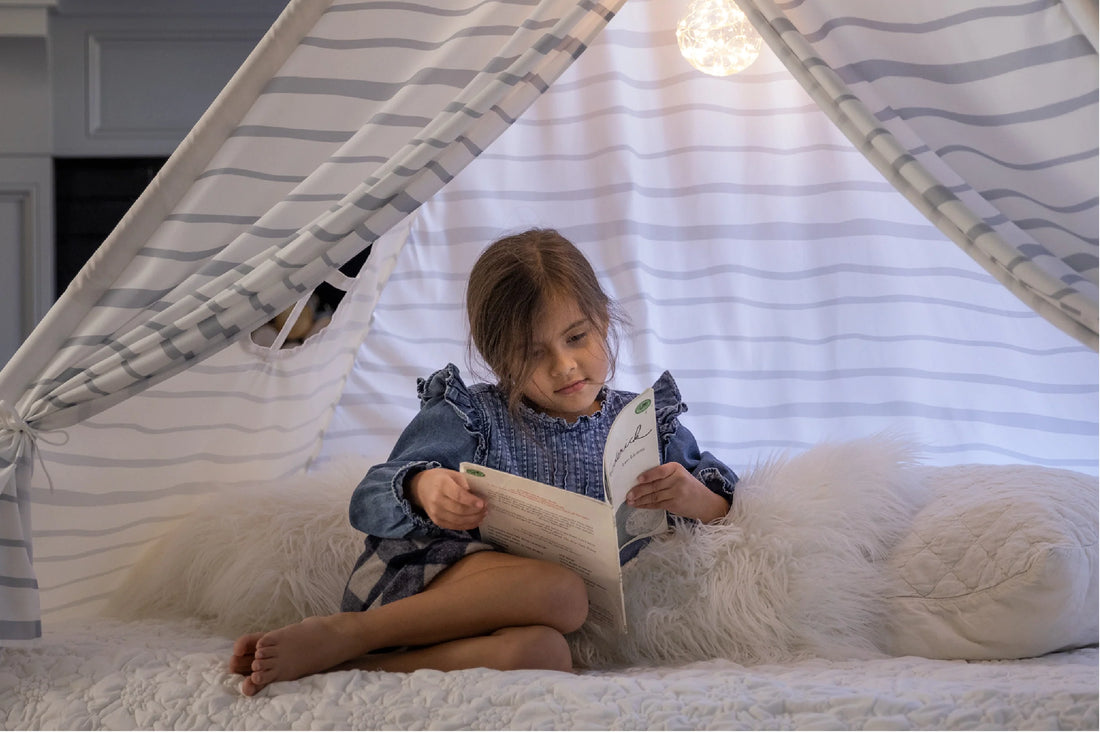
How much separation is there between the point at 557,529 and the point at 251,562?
0.55 meters

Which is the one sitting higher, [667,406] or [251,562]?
[667,406]

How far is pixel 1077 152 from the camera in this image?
104cm

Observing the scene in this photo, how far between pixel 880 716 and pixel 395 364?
1.30 m

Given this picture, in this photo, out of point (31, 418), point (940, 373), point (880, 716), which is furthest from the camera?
point (940, 373)

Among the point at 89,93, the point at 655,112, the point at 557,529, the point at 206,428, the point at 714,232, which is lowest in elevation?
the point at 557,529

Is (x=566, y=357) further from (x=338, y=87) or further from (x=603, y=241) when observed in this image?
(x=603, y=241)

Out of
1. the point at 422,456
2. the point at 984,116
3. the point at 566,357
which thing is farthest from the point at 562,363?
the point at 984,116

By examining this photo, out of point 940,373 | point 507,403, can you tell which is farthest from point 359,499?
point 940,373

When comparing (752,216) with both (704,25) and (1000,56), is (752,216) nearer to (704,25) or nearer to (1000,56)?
(704,25)

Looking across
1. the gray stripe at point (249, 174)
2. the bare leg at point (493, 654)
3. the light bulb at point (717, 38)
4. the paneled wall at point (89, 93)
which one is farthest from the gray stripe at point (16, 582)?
the paneled wall at point (89, 93)

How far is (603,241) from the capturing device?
6.61 ft

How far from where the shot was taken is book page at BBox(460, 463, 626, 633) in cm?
114

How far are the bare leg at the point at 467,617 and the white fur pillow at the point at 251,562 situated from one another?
1.02ft

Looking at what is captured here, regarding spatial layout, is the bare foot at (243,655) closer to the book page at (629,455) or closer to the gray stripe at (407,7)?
the book page at (629,455)
